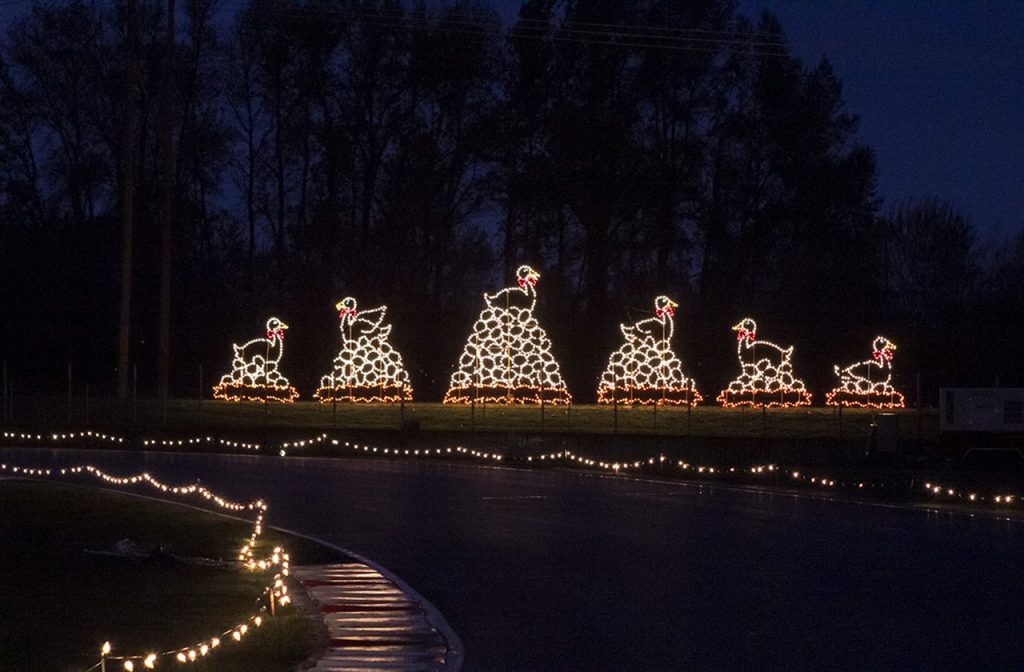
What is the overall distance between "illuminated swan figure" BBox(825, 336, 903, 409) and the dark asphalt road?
16598mm

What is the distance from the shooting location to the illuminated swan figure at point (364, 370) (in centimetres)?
4488

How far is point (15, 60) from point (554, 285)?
25.5m

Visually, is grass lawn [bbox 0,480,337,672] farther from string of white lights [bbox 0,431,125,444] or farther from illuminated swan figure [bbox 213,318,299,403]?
illuminated swan figure [bbox 213,318,299,403]

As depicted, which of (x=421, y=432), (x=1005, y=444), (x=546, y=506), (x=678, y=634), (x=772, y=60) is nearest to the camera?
(x=678, y=634)

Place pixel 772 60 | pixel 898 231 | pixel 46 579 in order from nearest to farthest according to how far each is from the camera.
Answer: pixel 46 579 → pixel 772 60 → pixel 898 231

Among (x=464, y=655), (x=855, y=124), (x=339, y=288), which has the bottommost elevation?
(x=464, y=655)

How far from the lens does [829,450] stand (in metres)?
35.2

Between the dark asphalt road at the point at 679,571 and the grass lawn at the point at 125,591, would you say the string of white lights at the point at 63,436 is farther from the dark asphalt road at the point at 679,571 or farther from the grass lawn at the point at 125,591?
the grass lawn at the point at 125,591

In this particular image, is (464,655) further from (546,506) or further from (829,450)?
(829,450)

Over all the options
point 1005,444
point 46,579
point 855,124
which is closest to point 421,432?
point 1005,444

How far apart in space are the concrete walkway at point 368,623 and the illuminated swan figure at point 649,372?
27.4 meters

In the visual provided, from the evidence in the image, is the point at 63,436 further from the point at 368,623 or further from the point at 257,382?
the point at 368,623

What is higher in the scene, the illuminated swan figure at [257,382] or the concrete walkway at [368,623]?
the illuminated swan figure at [257,382]

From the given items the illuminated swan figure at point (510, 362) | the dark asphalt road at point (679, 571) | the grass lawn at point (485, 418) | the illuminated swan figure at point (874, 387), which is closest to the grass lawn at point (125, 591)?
the dark asphalt road at point (679, 571)
